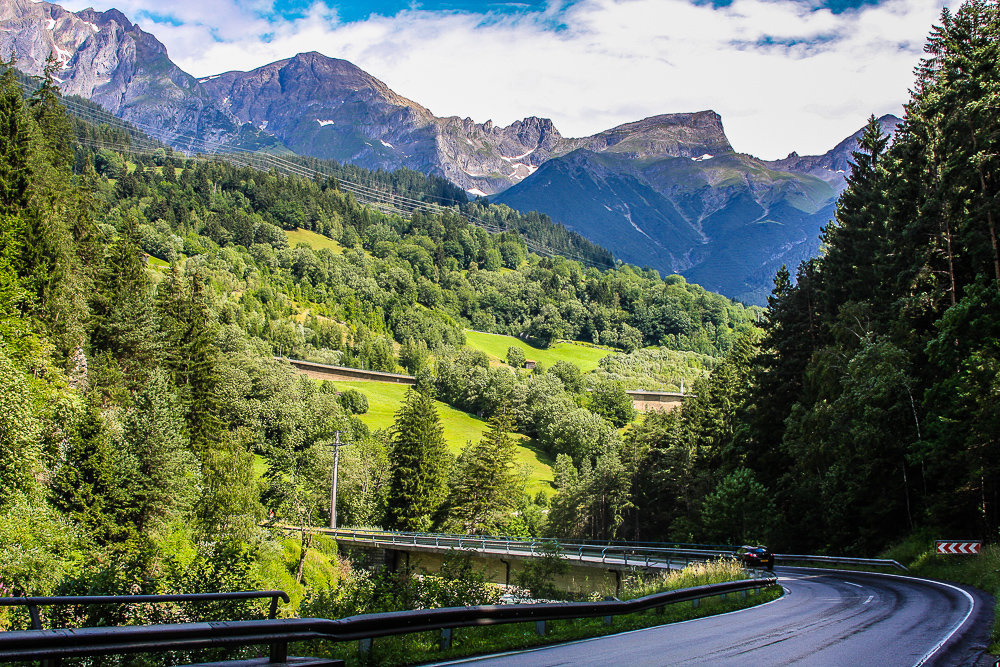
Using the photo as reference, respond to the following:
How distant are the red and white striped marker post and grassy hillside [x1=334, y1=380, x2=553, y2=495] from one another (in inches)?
2836

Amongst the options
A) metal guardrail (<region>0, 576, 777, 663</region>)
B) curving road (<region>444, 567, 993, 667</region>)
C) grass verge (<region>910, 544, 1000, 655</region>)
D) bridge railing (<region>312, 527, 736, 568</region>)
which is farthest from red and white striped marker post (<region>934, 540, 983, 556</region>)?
metal guardrail (<region>0, 576, 777, 663</region>)

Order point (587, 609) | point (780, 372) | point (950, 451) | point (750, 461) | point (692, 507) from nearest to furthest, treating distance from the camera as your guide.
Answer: point (587, 609)
point (950, 451)
point (780, 372)
point (750, 461)
point (692, 507)

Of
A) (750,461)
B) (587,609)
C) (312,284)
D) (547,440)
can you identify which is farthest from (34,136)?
(312,284)

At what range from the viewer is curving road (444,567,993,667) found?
386 inches

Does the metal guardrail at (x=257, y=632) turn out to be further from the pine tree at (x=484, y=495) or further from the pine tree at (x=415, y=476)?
the pine tree at (x=415, y=476)

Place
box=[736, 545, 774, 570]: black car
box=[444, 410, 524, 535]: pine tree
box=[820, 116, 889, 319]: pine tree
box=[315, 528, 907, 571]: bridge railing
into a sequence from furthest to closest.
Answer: box=[444, 410, 524, 535]: pine tree < box=[820, 116, 889, 319]: pine tree < box=[315, 528, 907, 571]: bridge railing < box=[736, 545, 774, 570]: black car

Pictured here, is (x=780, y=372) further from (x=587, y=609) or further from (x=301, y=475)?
(x=301, y=475)

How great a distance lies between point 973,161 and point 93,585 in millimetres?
37026

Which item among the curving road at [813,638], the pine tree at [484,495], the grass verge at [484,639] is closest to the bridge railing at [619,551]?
the grass verge at [484,639]

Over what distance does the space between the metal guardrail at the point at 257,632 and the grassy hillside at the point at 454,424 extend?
288ft

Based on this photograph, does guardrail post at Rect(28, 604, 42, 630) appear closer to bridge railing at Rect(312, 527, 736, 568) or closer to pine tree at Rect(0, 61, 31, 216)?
bridge railing at Rect(312, 527, 736, 568)

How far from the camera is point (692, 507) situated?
6359cm

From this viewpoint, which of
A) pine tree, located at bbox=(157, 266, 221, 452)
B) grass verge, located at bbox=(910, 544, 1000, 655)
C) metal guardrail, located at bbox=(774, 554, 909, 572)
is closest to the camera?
grass verge, located at bbox=(910, 544, 1000, 655)

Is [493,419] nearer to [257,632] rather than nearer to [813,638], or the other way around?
[813,638]
